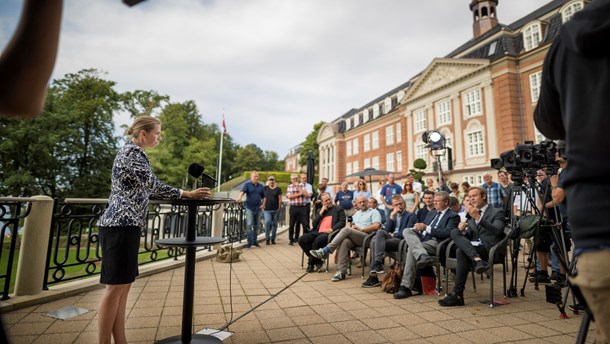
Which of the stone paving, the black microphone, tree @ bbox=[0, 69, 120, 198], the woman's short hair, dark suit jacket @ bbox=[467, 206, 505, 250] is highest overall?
tree @ bbox=[0, 69, 120, 198]

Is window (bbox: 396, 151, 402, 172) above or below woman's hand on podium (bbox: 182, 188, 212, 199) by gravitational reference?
above

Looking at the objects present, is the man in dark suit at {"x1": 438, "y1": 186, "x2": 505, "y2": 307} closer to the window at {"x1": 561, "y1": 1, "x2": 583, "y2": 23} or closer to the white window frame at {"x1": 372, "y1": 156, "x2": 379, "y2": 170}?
the window at {"x1": 561, "y1": 1, "x2": 583, "y2": 23}

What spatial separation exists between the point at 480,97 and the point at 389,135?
13042 millimetres

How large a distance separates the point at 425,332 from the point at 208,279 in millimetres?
3523

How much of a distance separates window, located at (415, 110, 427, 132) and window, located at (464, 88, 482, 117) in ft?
14.8

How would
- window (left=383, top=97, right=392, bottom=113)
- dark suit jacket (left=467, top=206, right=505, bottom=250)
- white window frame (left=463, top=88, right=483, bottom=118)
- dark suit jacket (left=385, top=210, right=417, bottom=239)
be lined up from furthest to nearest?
1. window (left=383, top=97, right=392, bottom=113)
2. white window frame (left=463, top=88, right=483, bottom=118)
3. dark suit jacket (left=385, top=210, right=417, bottom=239)
4. dark suit jacket (left=467, top=206, right=505, bottom=250)

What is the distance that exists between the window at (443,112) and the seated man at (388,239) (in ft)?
77.0

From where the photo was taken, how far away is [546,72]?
48.1 inches

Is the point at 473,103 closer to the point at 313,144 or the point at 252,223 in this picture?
the point at 252,223

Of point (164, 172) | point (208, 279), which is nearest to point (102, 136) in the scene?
point (164, 172)

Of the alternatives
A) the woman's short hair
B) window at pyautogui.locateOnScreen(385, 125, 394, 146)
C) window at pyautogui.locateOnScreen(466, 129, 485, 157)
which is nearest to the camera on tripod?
the woman's short hair

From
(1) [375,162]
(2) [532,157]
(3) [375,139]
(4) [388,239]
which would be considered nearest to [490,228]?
(2) [532,157]

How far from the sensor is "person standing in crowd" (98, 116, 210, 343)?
226 cm

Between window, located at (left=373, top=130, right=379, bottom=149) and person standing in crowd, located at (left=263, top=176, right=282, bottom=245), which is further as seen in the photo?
window, located at (left=373, top=130, right=379, bottom=149)
